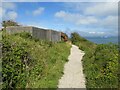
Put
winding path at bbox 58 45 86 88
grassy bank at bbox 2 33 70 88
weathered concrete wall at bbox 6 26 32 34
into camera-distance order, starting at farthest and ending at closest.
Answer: weathered concrete wall at bbox 6 26 32 34, winding path at bbox 58 45 86 88, grassy bank at bbox 2 33 70 88

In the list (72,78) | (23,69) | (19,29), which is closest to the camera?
(23,69)

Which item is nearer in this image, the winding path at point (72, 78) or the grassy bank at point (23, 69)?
the grassy bank at point (23, 69)

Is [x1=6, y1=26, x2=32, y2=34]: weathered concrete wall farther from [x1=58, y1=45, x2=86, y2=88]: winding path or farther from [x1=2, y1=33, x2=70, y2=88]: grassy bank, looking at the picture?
[x1=2, y1=33, x2=70, y2=88]: grassy bank

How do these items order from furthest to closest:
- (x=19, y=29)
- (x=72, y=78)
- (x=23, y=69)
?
(x=19, y=29) → (x=72, y=78) → (x=23, y=69)

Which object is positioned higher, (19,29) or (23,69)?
(19,29)

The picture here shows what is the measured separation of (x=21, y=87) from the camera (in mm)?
9172

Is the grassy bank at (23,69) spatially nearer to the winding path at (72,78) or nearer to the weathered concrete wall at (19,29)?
the winding path at (72,78)

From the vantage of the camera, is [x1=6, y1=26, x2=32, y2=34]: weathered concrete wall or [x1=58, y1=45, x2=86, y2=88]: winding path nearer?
[x1=58, y1=45, x2=86, y2=88]: winding path

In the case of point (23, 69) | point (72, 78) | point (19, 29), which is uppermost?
point (19, 29)

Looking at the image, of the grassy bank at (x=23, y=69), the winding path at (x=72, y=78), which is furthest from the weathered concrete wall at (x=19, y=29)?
the grassy bank at (x=23, y=69)

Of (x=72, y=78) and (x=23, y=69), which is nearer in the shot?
(x=23, y=69)

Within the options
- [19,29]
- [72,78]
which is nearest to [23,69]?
[72,78]

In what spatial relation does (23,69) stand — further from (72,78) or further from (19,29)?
(19,29)

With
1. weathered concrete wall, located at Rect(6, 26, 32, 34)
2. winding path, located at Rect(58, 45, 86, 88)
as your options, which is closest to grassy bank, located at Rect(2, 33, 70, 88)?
winding path, located at Rect(58, 45, 86, 88)
